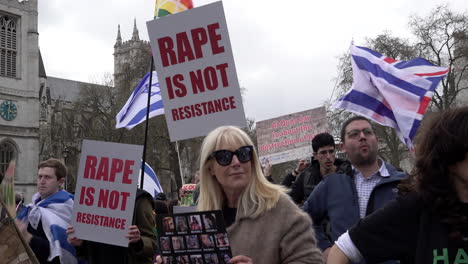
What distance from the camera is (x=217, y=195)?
3127mm

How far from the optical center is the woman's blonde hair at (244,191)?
9.45 feet

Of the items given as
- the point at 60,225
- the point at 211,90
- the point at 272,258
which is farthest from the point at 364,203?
the point at 60,225

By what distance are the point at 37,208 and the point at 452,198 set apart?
3924 mm

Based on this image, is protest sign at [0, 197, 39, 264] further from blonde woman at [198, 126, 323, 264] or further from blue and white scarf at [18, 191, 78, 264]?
blonde woman at [198, 126, 323, 264]

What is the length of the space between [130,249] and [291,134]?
5.63 m

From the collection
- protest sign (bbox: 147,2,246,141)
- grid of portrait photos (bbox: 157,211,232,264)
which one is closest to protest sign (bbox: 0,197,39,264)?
protest sign (bbox: 147,2,246,141)

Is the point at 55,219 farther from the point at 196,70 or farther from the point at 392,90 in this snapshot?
the point at 392,90

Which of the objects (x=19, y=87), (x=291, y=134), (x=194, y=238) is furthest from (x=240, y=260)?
(x=19, y=87)

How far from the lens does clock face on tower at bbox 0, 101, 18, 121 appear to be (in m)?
48.1

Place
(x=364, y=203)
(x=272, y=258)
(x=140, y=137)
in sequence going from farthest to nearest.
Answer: (x=140, y=137) → (x=364, y=203) → (x=272, y=258)

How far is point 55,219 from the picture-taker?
5148 millimetres

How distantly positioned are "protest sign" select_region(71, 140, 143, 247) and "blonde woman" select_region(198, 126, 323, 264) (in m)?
1.44

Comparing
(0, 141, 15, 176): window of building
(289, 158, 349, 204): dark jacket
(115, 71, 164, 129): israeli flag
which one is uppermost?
(0, 141, 15, 176): window of building

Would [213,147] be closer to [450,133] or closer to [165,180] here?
[450,133]
